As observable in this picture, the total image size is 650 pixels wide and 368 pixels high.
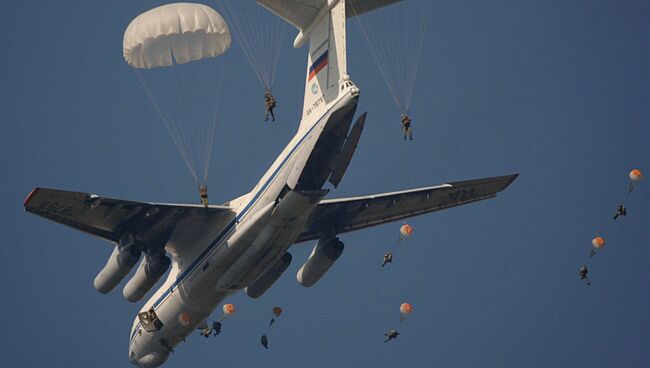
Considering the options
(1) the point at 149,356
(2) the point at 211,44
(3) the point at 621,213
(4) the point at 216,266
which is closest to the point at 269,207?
(4) the point at 216,266

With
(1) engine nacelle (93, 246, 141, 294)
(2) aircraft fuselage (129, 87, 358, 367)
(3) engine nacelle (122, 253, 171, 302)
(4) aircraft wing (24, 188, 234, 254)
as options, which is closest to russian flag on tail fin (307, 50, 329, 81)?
(2) aircraft fuselage (129, 87, 358, 367)

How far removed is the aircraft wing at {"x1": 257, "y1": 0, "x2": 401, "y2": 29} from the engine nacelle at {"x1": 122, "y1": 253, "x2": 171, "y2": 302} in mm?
7887

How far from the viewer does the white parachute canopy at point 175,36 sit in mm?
29500

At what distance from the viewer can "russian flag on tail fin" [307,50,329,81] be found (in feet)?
94.1

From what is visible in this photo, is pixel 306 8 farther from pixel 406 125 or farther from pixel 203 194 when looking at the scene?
pixel 203 194

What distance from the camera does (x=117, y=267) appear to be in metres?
30.6

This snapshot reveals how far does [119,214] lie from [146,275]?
2.30 metres

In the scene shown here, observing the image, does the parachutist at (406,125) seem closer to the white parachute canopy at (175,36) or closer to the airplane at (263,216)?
the airplane at (263,216)

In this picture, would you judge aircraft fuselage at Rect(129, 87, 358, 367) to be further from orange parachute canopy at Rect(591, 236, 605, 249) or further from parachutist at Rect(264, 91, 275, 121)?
orange parachute canopy at Rect(591, 236, 605, 249)

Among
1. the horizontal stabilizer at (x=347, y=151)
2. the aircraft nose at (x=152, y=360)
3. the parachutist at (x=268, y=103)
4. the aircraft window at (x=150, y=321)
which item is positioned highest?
the parachutist at (x=268, y=103)

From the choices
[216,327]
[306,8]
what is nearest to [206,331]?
[216,327]

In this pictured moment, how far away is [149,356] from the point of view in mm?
34000

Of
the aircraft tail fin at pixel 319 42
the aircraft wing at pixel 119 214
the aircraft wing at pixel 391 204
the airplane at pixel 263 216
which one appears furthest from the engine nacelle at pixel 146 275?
the aircraft tail fin at pixel 319 42

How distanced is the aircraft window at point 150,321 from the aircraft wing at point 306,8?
33.4 feet
